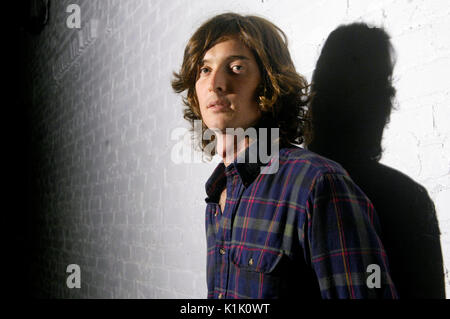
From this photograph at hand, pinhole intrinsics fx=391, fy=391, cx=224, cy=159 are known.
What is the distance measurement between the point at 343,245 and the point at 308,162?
0.24 metres

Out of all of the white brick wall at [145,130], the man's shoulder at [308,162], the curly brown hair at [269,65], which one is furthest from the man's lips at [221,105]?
the white brick wall at [145,130]

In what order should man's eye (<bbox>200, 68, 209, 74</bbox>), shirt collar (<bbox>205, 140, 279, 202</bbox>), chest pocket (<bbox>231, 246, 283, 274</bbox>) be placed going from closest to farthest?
1. chest pocket (<bbox>231, 246, 283, 274</bbox>)
2. shirt collar (<bbox>205, 140, 279, 202</bbox>)
3. man's eye (<bbox>200, 68, 209, 74</bbox>)

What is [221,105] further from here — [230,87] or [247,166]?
[247,166]

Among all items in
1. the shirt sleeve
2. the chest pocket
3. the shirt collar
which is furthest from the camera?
the shirt collar

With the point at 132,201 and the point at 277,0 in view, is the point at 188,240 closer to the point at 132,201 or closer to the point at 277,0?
the point at 132,201

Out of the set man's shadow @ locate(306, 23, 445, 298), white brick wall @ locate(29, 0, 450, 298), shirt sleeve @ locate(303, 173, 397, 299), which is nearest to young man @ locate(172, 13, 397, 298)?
shirt sleeve @ locate(303, 173, 397, 299)

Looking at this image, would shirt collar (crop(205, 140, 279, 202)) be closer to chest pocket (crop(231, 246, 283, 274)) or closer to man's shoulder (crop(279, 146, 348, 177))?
man's shoulder (crop(279, 146, 348, 177))

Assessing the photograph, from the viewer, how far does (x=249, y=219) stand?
1108 millimetres

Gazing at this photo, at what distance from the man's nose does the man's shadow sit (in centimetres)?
34

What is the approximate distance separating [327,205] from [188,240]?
1.43m

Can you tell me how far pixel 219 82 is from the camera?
A: 1.24 m

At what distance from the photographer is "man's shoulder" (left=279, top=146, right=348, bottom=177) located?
3.20 feet

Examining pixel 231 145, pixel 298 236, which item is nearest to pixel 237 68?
pixel 231 145

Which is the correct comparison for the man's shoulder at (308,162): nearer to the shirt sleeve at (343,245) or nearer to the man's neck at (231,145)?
the shirt sleeve at (343,245)
